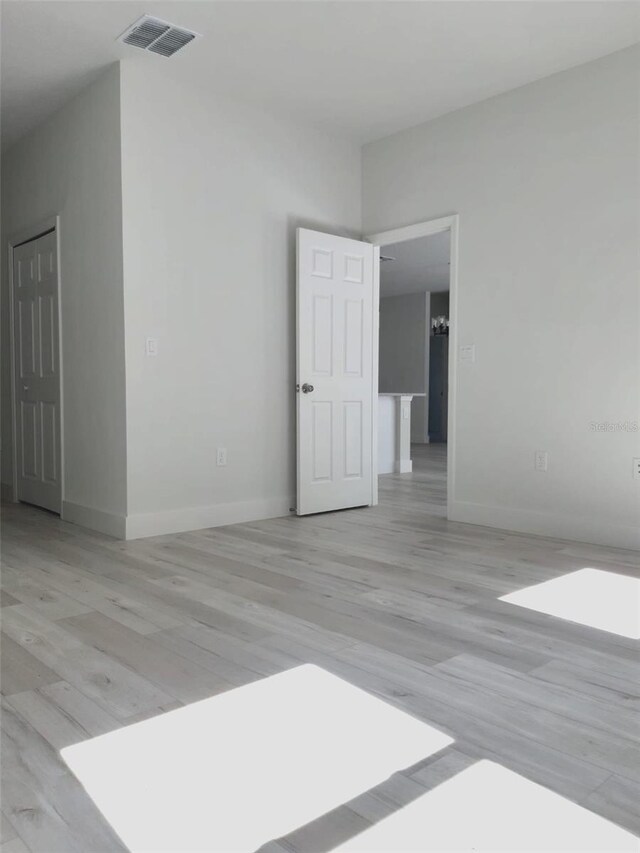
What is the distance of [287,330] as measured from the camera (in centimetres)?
478

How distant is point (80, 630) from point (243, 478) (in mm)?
2196

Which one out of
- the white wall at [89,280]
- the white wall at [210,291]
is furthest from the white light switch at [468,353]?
the white wall at [89,280]

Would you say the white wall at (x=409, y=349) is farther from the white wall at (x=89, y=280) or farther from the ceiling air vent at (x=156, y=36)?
the ceiling air vent at (x=156, y=36)

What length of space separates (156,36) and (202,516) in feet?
9.00

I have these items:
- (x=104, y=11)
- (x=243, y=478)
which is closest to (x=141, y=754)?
(x=243, y=478)

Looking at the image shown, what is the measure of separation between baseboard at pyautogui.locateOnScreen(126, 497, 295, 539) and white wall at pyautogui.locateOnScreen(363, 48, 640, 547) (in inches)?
49.4

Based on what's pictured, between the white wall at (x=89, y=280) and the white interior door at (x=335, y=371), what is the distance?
125 centimetres

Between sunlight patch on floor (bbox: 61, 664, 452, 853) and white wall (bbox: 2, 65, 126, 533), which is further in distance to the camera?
white wall (bbox: 2, 65, 126, 533)

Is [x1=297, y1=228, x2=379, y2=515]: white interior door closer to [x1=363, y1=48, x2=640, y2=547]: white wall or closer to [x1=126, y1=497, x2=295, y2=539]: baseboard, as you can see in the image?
[x1=126, y1=497, x2=295, y2=539]: baseboard

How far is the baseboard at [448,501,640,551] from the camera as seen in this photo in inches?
147

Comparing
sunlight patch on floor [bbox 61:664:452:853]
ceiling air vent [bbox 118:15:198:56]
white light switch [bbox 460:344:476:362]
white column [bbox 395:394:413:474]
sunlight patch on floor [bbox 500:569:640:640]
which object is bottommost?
sunlight patch on floor [bbox 500:569:640:640]

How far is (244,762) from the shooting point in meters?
1.53

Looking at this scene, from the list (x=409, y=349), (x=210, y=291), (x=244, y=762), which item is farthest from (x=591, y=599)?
(x=409, y=349)

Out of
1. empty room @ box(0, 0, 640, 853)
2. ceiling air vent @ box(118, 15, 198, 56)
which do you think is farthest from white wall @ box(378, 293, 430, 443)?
ceiling air vent @ box(118, 15, 198, 56)
